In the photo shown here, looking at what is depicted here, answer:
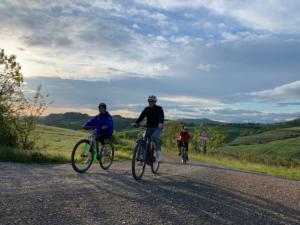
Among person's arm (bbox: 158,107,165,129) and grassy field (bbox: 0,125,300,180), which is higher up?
person's arm (bbox: 158,107,165,129)

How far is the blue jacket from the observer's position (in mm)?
14429

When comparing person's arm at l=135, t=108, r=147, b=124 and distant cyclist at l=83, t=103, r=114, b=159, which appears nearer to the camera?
person's arm at l=135, t=108, r=147, b=124

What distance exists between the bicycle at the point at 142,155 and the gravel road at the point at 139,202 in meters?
0.34

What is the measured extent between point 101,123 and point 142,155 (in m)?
2.30

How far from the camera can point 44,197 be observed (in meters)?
8.53

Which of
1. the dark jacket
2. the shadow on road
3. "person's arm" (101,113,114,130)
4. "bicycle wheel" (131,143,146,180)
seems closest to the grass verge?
the dark jacket

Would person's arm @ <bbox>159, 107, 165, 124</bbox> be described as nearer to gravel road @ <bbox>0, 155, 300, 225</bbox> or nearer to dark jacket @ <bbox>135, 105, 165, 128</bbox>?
dark jacket @ <bbox>135, 105, 165, 128</bbox>

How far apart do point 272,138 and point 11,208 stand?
155 metres

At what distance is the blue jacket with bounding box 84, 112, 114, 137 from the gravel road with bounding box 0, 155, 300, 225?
8.13 ft

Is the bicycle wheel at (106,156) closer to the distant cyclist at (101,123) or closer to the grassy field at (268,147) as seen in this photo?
the distant cyclist at (101,123)

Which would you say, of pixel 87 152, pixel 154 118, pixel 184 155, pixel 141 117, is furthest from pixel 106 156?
pixel 184 155

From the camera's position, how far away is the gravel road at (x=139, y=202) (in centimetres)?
742

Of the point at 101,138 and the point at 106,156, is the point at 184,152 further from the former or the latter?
the point at 101,138

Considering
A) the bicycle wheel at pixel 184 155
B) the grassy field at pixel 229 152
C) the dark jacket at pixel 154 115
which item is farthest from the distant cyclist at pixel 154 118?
the bicycle wheel at pixel 184 155
